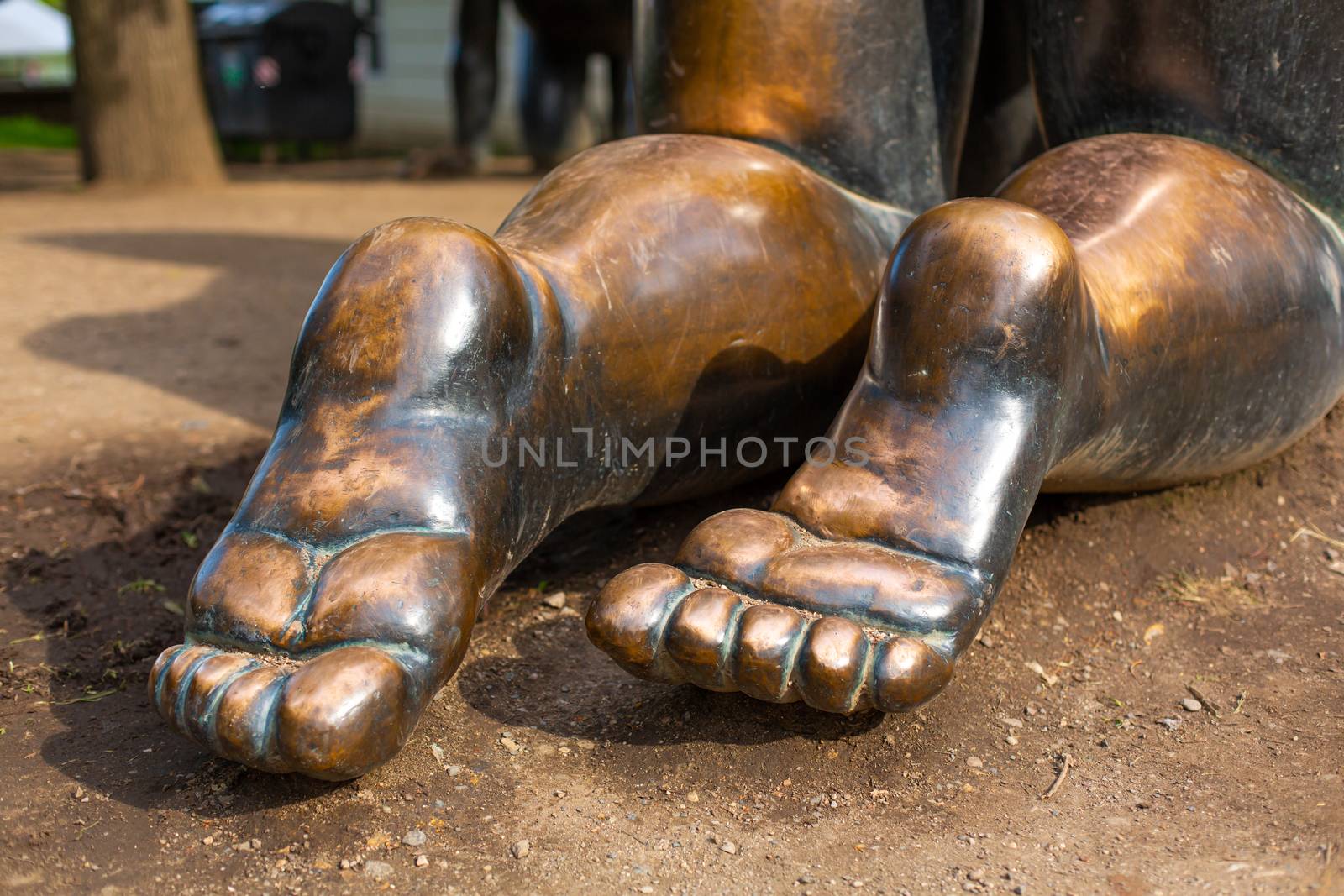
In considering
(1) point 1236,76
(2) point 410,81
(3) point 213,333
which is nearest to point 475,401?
(1) point 1236,76

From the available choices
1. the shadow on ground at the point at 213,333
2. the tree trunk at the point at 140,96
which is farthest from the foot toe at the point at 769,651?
the tree trunk at the point at 140,96

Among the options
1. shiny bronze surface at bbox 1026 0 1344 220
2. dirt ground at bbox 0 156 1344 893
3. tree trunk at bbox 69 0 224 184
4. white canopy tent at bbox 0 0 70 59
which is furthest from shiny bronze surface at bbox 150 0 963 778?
white canopy tent at bbox 0 0 70 59

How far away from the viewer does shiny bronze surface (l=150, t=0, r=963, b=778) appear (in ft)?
3.67

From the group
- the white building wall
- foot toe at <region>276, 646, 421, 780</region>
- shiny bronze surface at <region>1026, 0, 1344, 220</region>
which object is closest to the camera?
foot toe at <region>276, 646, 421, 780</region>

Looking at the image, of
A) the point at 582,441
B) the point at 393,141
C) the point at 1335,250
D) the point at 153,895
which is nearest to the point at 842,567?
the point at 582,441

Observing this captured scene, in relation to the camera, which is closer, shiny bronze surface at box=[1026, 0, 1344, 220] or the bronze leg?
the bronze leg

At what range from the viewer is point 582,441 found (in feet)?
4.64

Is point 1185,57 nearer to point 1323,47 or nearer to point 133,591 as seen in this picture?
point 1323,47

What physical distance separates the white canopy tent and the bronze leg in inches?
598

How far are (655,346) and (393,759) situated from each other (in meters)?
0.53

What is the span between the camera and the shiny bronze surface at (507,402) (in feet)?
3.67

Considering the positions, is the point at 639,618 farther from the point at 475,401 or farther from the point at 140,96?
the point at 140,96

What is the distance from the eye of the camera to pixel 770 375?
1581 millimetres

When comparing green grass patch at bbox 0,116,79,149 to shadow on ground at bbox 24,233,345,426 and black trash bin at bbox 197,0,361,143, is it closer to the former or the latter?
black trash bin at bbox 197,0,361,143
